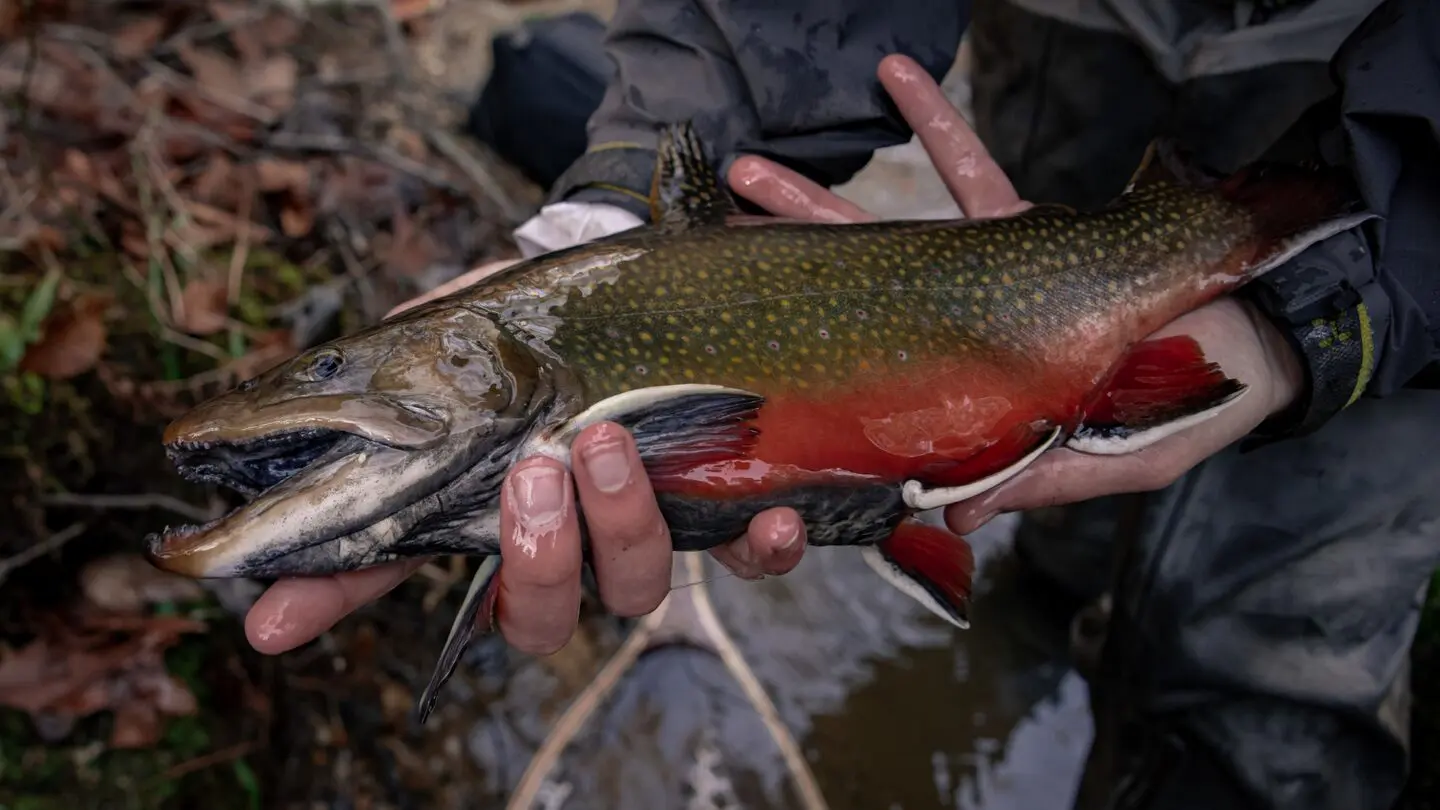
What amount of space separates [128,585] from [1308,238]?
3.37m

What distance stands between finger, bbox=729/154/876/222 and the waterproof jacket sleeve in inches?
4.1

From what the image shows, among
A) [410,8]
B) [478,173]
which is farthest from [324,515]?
[410,8]

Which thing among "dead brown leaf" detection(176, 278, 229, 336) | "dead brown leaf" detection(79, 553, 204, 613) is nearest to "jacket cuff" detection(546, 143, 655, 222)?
"dead brown leaf" detection(176, 278, 229, 336)

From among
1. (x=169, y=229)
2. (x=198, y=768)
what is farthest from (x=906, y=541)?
(x=169, y=229)

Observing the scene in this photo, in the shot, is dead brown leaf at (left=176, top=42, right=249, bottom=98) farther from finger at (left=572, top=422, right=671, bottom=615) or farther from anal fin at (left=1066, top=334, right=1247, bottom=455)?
anal fin at (left=1066, top=334, right=1247, bottom=455)

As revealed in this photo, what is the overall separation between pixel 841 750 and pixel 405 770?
156 cm

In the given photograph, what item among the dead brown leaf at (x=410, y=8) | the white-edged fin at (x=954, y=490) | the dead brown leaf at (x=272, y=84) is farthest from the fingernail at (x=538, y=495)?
the dead brown leaf at (x=410, y=8)

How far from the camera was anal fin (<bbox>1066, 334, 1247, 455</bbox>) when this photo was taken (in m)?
2.16

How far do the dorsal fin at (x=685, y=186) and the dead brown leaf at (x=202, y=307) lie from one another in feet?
6.47

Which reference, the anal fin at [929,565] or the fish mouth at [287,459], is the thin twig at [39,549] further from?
the anal fin at [929,565]

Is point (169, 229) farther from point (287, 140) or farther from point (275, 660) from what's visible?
point (275, 660)

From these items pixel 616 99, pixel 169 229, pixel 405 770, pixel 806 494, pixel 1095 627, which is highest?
pixel 616 99

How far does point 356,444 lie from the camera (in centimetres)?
183

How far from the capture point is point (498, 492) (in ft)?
6.33
